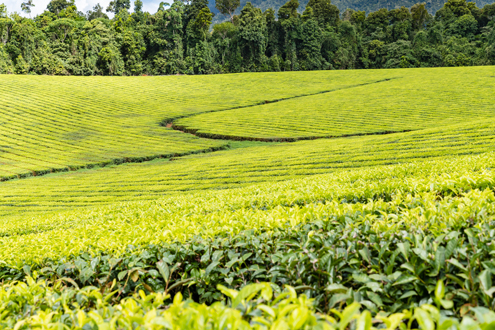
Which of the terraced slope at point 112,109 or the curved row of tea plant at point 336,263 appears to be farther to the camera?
the terraced slope at point 112,109

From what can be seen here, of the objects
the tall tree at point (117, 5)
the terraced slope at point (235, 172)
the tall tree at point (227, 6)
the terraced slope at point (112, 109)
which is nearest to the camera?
the terraced slope at point (235, 172)

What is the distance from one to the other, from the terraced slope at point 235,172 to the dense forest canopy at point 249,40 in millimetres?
62029

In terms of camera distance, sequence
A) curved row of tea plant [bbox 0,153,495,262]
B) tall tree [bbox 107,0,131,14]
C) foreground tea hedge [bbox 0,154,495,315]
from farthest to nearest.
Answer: tall tree [bbox 107,0,131,14]
curved row of tea plant [bbox 0,153,495,262]
foreground tea hedge [bbox 0,154,495,315]

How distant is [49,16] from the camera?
90.5m

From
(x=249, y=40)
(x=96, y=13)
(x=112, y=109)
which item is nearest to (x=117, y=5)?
(x=96, y=13)

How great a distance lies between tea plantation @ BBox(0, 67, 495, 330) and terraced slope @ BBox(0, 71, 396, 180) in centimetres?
30

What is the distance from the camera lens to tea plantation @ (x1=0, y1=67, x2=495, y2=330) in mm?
2457

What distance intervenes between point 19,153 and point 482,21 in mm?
102022

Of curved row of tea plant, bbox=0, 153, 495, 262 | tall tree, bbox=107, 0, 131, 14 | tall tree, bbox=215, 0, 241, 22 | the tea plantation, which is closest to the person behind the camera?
the tea plantation

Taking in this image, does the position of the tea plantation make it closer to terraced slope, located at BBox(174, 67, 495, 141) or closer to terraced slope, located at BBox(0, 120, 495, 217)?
terraced slope, located at BBox(0, 120, 495, 217)

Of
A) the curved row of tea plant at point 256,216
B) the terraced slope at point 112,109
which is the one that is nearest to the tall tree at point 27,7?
the terraced slope at point 112,109

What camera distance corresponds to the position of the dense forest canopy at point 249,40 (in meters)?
72.6

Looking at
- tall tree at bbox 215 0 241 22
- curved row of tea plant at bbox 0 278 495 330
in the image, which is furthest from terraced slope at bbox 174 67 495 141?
tall tree at bbox 215 0 241 22

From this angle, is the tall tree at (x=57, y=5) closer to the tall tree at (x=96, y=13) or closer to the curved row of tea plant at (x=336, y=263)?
the tall tree at (x=96, y=13)
